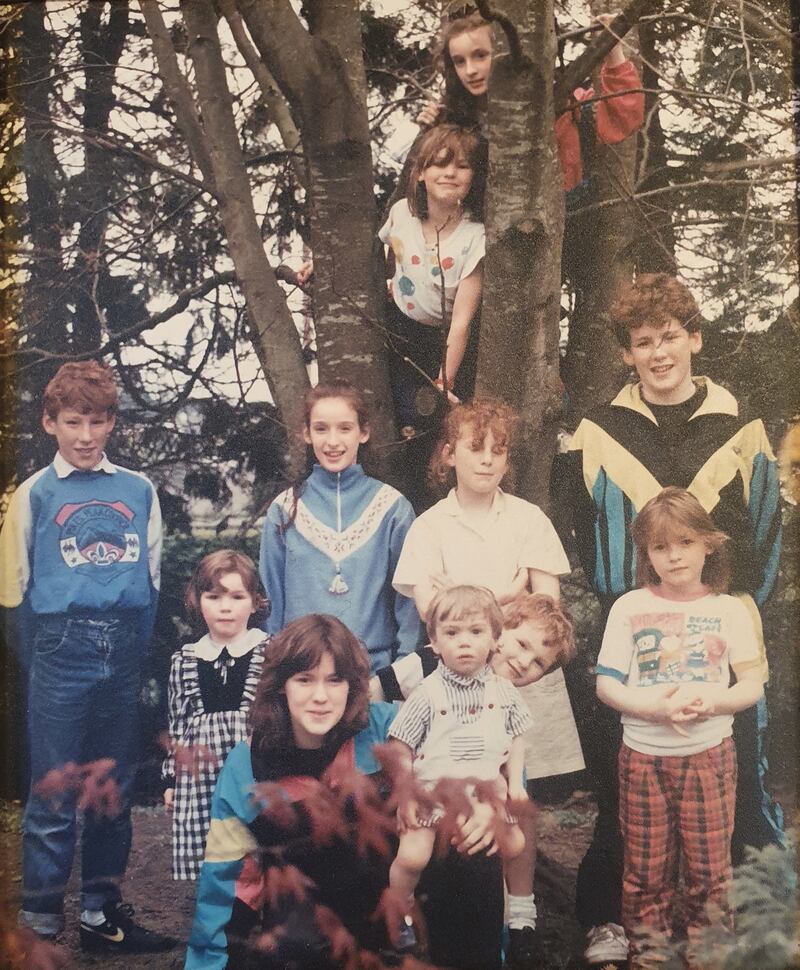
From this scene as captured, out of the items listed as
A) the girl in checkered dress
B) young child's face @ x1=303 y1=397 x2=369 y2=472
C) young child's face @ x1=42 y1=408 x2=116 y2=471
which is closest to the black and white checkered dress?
the girl in checkered dress

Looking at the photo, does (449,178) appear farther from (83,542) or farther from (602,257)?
(83,542)

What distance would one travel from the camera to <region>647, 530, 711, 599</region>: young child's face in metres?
3.60

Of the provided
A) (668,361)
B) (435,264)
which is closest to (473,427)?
(435,264)

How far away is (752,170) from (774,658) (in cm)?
167

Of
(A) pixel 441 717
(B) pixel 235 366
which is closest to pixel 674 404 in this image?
(A) pixel 441 717

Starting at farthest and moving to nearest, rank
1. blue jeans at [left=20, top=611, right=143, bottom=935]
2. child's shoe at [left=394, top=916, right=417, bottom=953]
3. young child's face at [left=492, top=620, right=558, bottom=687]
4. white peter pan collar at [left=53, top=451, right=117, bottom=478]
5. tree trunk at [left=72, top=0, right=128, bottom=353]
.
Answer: tree trunk at [left=72, top=0, right=128, bottom=353] → white peter pan collar at [left=53, top=451, right=117, bottom=478] → blue jeans at [left=20, top=611, right=143, bottom=935] → young child's face at [left=492, top=620, right=558, bottom=687] → child's shoe at [left=394, top=916, right=417, bottom=953]

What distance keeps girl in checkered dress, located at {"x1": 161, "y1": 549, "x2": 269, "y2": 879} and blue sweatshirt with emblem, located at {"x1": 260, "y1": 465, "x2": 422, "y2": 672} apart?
0.08m

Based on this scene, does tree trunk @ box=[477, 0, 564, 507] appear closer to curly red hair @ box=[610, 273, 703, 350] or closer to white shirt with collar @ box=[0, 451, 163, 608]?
curly red hair @ box=[610, 273, 703, 350]

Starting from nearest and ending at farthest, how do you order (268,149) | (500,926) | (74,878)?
(500,926), (74,878), (268,149)

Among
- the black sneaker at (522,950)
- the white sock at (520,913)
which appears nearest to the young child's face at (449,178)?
the white sock at (520,913)

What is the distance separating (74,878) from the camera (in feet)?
12.1

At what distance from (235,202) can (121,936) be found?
2551mm

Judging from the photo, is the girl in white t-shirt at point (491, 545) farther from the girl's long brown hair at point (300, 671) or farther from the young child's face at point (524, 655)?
the girl's long brown hair at point (300, 671)

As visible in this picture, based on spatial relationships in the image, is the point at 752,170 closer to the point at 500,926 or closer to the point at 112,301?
the point at 112,301
